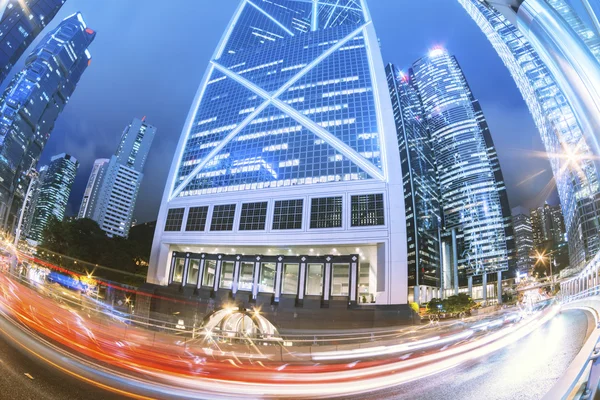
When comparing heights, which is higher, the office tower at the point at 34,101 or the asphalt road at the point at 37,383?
the office tower at the point at 34,101

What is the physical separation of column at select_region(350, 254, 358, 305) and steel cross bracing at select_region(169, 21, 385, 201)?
51.6 feet

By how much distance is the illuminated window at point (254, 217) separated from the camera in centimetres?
5838

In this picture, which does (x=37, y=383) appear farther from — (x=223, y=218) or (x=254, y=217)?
(x=223, y=218)

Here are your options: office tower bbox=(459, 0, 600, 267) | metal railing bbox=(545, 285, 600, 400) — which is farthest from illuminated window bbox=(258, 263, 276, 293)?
metal railing bbox=(545, 285, 600, 400)

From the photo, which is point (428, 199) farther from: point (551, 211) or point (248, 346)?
point (248, 346)

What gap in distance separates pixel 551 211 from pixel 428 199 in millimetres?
69111

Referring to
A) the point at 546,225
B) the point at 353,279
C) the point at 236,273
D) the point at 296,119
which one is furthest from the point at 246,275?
the point at 546,225

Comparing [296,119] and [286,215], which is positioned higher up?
[296,119]

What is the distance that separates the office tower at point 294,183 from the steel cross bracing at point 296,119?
0.83 ft

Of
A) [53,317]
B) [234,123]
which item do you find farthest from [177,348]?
[234,123]

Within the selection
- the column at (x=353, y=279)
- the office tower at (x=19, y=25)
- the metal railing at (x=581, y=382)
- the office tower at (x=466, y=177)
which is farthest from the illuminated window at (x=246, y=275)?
the office tower at (x=19, y=25)

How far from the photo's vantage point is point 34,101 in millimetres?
139750

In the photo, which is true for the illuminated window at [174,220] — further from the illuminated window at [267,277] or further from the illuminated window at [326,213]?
the illuminated window at [326,213]

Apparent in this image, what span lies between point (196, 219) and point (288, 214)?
2189cm
